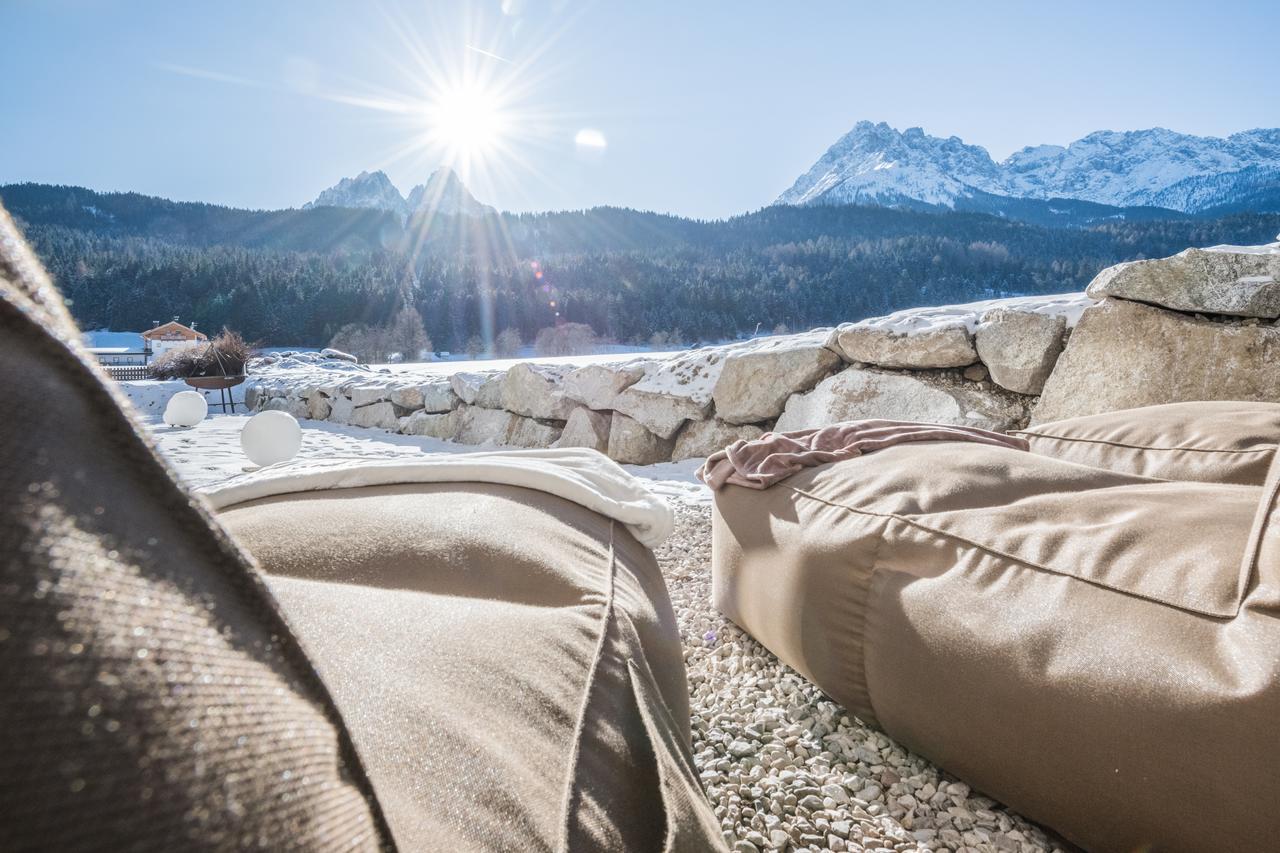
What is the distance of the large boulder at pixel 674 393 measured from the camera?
3.88 meters

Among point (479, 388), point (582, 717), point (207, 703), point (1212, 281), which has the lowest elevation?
point (479, 388)

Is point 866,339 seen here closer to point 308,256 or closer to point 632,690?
point 632,690

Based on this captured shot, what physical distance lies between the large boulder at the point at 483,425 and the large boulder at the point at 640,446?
1185mm

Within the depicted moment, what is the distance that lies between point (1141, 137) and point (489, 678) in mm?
154179

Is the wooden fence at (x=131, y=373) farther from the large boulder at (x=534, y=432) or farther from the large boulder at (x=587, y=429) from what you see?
the large boulder at (x=587, y=429)

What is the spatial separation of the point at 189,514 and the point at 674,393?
3724 millimetres

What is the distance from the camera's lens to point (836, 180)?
104312 millimetres

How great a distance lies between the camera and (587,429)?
4402mm

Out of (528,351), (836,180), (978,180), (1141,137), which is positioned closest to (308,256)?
(528,351)

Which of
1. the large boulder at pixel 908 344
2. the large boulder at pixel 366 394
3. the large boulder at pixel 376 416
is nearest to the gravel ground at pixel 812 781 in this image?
the large boulder at pixel 908 344

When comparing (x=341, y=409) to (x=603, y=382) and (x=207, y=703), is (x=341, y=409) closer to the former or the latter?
(x=603, y=382)

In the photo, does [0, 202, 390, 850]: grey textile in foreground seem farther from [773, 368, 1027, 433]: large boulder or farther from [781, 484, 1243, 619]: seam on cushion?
[773, 368, 1027, 433]: large boulder

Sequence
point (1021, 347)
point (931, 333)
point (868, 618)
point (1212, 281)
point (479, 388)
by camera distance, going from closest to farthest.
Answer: point (868, 618) → point (1212, 281) → point (1021, 347) → point (931, 333) → point (479, 388)

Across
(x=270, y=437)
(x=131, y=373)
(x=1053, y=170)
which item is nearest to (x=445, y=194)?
(x=131, y=373)
